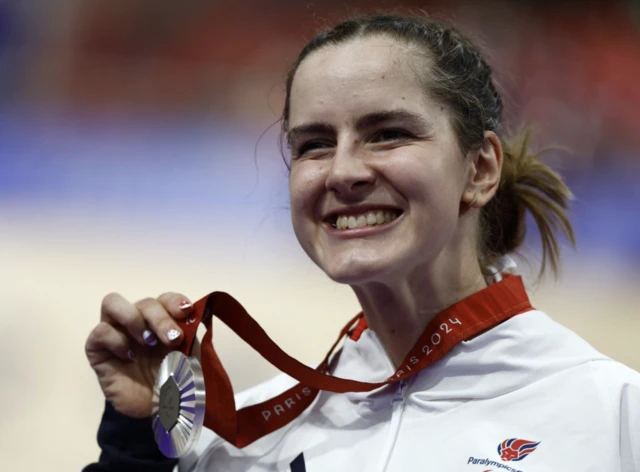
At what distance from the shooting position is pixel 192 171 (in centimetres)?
383

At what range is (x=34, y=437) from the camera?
2.79 metres

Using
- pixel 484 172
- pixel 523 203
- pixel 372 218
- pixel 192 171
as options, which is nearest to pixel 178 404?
pixel 372 218

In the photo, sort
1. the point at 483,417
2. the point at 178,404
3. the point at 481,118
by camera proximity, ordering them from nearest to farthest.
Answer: the point at 483,417 < the point at 178,404 < the point at 481,118

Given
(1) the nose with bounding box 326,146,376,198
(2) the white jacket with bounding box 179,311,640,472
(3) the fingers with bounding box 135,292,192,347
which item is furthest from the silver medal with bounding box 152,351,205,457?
(1) the nose with bounding box 326,146,376,198

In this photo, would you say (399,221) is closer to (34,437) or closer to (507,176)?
(507,176)

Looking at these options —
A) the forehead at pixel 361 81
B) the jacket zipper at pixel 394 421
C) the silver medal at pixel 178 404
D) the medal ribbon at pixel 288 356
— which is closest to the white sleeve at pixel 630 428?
the medal ribbon at pixel 288 356

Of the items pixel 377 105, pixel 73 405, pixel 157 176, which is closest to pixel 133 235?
pixel 157 176

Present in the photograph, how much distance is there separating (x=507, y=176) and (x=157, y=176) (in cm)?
231

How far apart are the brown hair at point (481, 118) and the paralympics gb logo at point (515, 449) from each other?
0.45 metres

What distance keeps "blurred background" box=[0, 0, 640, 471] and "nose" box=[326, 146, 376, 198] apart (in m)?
1.45

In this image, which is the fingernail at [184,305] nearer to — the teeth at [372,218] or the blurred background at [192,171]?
the teeth at [372,218]

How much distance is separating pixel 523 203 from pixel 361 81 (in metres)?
0.54

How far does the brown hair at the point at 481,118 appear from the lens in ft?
5.20

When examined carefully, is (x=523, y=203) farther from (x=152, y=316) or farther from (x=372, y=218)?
(x=152, y=316)
